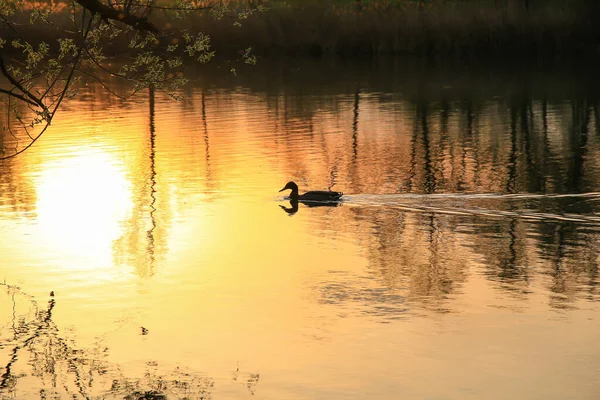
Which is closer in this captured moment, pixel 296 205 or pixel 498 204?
pixel 498 204

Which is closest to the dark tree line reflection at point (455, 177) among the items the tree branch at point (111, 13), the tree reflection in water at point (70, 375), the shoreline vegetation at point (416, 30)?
the tree reflection in water at point (70, 375)

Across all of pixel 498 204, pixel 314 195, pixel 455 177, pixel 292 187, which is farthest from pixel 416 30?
pixel 498 204

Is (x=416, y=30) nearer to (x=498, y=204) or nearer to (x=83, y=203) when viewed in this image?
(x=498, y=204)

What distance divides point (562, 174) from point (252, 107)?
659 inches

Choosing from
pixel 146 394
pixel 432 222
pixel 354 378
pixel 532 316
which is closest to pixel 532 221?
pixel 432 222

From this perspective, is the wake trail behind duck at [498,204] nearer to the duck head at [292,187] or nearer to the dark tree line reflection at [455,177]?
the dark tree line reflection at [455,177]

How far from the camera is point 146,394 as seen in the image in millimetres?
12633

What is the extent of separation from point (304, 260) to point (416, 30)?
3781cm

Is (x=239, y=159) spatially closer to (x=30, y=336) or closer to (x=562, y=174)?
(x=562, y=174)

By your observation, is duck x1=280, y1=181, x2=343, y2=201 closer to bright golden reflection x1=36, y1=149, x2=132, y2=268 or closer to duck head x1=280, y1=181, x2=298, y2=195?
duck head x1=280, y1=181, x2=298, y2=195

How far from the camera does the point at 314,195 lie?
2367 centimetres

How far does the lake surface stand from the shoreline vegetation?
57.5 ft

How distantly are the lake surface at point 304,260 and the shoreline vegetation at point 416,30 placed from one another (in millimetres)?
17536

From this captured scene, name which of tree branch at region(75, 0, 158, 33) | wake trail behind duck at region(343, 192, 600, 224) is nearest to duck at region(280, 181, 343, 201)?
wake trail behind duck at region(343, 192, 600, 224)
